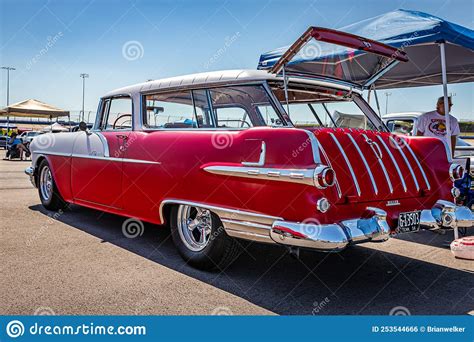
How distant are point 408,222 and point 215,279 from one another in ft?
5.49

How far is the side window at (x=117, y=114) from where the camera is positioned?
5199mm

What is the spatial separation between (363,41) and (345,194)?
1653 mm

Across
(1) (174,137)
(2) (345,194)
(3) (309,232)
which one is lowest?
(3) (309,232)

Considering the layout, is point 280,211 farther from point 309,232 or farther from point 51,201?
point 51,201

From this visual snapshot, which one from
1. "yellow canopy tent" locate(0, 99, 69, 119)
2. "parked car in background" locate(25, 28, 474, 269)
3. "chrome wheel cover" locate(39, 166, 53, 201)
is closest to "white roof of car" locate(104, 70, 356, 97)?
"parked car in background" locate(25, 28, 474, 269)

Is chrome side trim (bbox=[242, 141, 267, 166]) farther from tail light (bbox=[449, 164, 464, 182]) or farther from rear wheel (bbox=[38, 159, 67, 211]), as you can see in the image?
rear wheel (bbox=[38, 159, 67, 211])

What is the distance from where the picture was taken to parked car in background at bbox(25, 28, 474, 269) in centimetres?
326

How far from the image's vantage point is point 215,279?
375 centimetres

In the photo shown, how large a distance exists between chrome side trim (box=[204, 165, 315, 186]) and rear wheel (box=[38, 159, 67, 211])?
3554 mm

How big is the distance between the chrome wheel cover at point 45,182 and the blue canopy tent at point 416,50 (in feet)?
11.8

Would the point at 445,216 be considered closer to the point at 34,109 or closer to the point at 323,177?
the point at 323,177

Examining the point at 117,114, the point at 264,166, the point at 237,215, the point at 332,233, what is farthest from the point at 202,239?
the point at 117,114

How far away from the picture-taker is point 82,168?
18.0 feet
